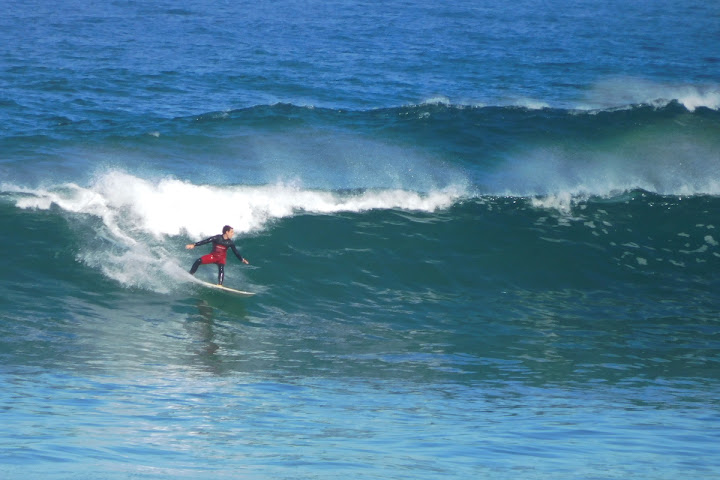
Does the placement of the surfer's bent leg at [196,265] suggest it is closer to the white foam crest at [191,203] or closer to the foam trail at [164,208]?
the foam trail at [164,208]

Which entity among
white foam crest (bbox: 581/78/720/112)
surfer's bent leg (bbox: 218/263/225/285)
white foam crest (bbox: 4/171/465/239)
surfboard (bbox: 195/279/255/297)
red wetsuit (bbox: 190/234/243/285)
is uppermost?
white foam crest (bbox: 581/78/720/112)

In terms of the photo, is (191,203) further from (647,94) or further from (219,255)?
(647,94)

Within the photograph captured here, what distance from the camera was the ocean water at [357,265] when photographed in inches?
301

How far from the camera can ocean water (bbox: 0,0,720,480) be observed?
7.64 m

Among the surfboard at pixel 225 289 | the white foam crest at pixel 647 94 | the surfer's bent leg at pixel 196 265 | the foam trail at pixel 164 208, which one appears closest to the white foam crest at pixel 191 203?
the foam trail at pixel 164 208

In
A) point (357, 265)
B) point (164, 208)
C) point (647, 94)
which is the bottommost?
point (357, 265)

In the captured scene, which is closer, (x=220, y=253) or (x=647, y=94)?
(x=220, y=253)

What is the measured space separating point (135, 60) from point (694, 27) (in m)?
29.3

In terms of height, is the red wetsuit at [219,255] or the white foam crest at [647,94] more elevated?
the white foam crest at [647,94]

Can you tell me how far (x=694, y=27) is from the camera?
44.9 m

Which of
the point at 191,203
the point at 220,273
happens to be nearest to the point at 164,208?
the point at 191,203

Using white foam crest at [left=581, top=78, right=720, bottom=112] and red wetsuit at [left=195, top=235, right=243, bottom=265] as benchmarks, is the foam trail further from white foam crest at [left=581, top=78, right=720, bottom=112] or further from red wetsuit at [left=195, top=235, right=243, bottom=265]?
white foam crest at [left=581, top=78, right=720, bottom=112]

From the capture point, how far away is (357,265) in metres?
15.5

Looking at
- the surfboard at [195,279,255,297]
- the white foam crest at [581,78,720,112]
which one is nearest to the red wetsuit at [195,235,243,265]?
the surfboard at [195,279,255,297]
